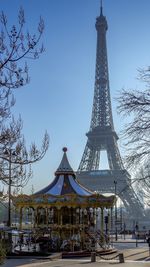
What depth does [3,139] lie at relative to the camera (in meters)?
13.4

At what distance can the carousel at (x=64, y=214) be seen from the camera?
28.2 m

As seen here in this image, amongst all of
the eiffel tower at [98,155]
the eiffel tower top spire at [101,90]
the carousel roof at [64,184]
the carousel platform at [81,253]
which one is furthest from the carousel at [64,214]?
the eiffel tower top spire at [101,90]

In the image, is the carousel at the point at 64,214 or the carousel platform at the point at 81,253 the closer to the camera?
the carousel platform at the point at 81,253

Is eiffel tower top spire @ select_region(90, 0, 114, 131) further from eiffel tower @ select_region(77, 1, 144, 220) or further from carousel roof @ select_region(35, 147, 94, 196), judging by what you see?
carousel roof @ select_region(35, 147, 94, 196)

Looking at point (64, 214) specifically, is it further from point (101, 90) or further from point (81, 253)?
point (101, 90)

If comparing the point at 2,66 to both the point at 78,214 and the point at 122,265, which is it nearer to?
the point at 122,265

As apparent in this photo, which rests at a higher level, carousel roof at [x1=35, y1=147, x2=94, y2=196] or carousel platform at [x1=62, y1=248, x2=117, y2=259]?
carousel roof at [x1=35, y1=147, x2=94, y2=196]

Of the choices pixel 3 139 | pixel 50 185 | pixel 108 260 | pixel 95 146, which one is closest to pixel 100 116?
pixel 95 146

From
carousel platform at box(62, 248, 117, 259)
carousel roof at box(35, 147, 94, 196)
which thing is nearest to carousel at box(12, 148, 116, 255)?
carousel roof at box(35, 147, 94, 196)

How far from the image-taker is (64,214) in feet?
99.1

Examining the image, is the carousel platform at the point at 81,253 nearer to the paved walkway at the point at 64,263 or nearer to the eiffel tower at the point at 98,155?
the paved walkway at the point at 64,263

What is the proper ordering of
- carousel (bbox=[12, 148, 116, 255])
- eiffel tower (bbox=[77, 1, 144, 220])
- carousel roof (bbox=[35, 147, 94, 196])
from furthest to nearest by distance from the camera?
eiffel tower (bbox=[77, 1, 144, 220]) → carousel roof (bbox=[35, 147, 94, 196]) → carousel (bbox=[12, 148, 116, 255])

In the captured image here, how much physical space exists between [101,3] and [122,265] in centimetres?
10678

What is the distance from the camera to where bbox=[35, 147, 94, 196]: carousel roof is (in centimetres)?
2952
